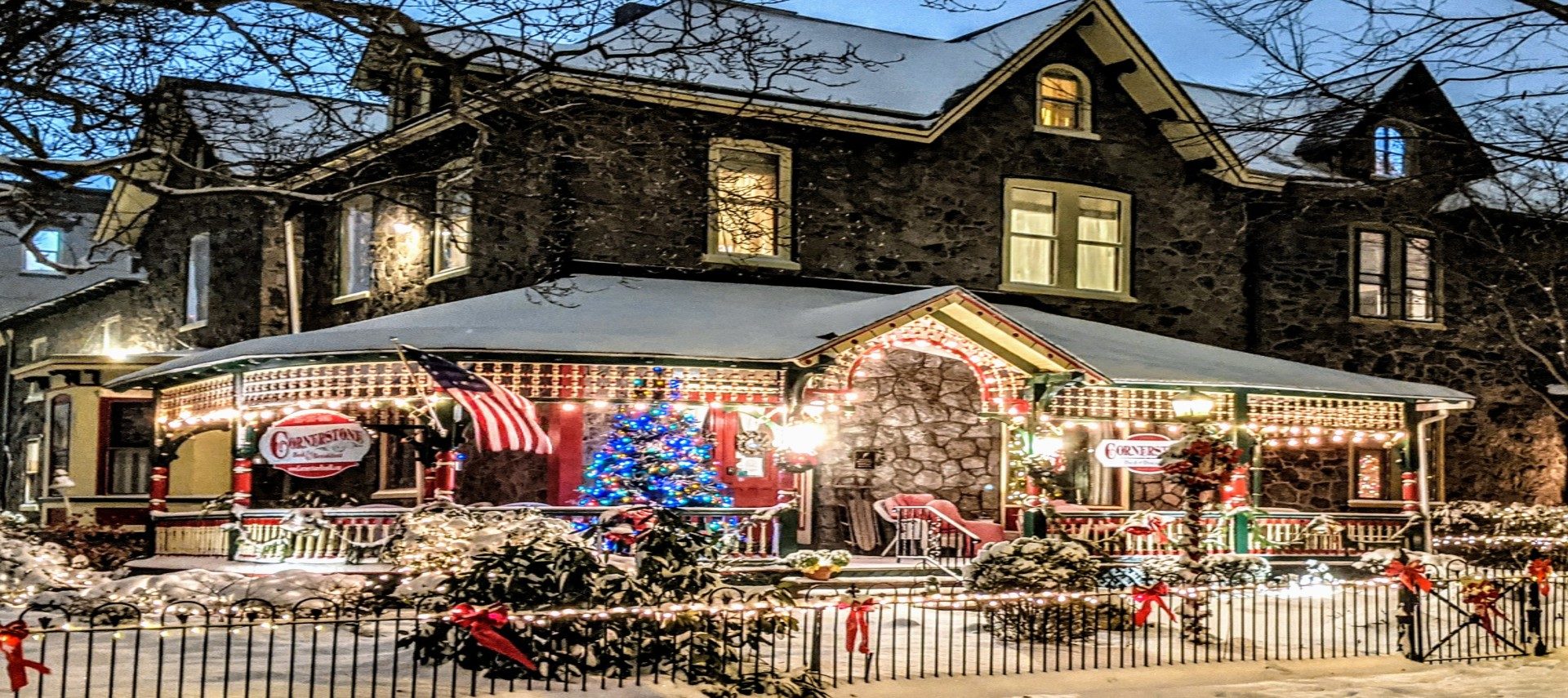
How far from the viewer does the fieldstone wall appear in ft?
73.8

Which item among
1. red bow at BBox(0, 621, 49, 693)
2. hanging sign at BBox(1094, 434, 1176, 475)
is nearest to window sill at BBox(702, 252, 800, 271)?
hanging sign at BBox(1094, 434, 1176, 475)

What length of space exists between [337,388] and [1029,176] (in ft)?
36.3

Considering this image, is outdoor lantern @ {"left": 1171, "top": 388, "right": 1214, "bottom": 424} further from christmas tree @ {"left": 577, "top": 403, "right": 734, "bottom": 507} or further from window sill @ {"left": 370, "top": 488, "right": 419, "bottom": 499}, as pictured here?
window sill @ {"left": 370, "top": 488, "right": 419, "bottom": 499}

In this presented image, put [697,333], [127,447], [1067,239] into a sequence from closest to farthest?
[697,333] → [1067,239] → [127,447]

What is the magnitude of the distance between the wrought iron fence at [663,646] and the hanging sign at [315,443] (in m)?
3.84

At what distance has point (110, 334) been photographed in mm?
31000

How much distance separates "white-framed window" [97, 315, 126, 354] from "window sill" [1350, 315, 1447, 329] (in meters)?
23.3

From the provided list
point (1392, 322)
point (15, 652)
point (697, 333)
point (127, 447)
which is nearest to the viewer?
point (15, 652)

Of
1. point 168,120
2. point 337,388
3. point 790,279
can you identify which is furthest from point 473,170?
point 790,279

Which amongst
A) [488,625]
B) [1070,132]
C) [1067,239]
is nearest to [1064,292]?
[1067,239]

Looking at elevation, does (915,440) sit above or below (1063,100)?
below

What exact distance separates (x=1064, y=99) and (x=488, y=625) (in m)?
16.0

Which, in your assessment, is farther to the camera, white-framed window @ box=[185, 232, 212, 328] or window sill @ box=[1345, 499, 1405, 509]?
white-framed window @ box=[185, 232, 212, 328]

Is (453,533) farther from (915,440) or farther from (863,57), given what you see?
(863,57)
